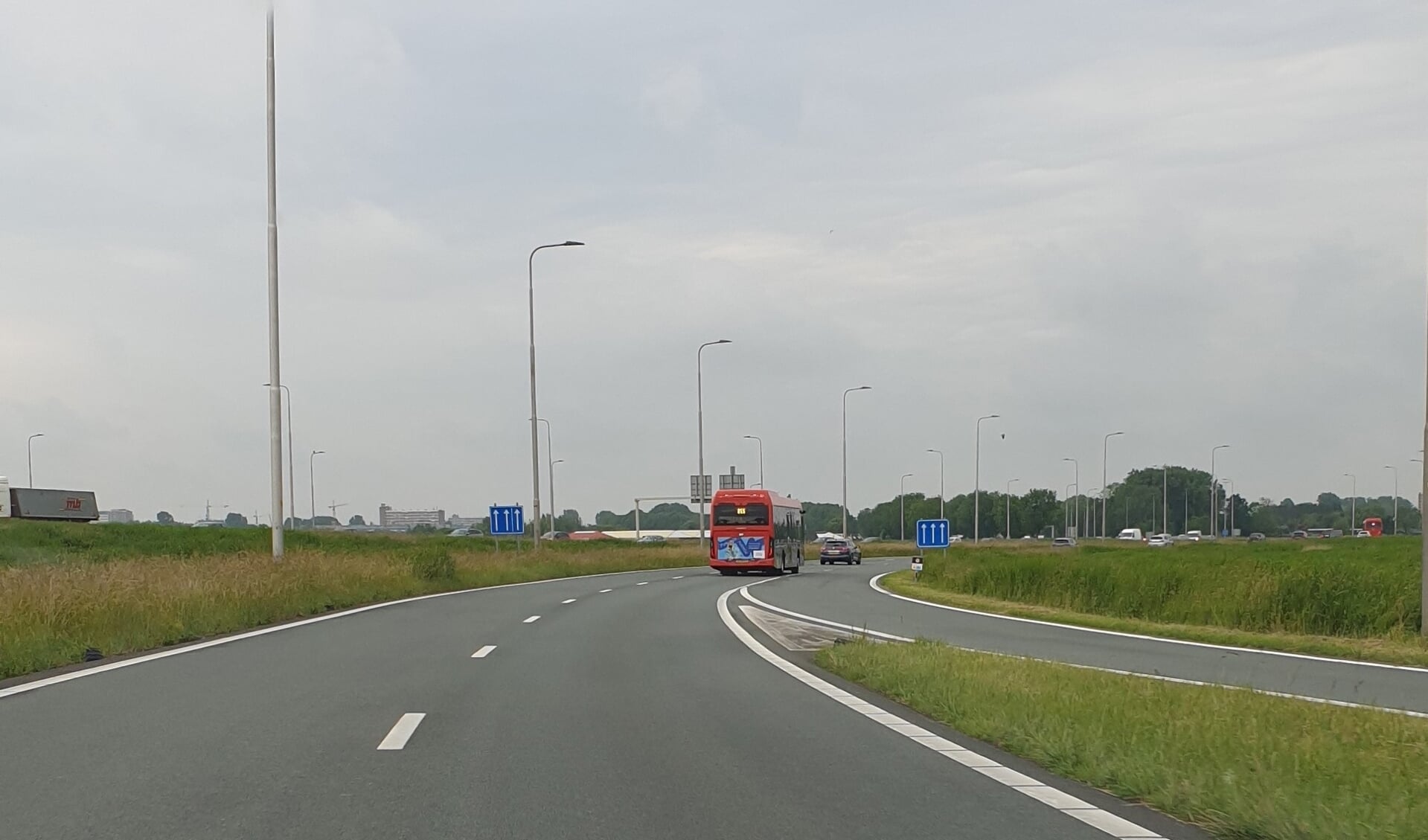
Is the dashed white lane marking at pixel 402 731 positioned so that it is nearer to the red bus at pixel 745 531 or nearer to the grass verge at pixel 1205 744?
the grass verge at pixel 1205 744

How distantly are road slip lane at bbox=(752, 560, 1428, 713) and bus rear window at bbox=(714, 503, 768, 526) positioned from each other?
24520 mm

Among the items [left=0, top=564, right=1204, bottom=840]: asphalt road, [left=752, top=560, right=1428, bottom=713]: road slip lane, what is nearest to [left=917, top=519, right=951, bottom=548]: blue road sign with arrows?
[left=752, top=560, right=1428, bottom=713]: road slip lane

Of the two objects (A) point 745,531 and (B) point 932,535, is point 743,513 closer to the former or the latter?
(A) point 745,531

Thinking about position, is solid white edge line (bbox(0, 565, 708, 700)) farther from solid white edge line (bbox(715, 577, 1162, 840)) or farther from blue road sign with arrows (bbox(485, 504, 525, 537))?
blue road sign with arrows (bbox(485, 504, 525, 537))

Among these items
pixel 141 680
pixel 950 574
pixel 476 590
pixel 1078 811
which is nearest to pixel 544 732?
pixel 1078 811

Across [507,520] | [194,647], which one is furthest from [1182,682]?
[507,520]

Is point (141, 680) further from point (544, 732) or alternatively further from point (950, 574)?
point (950, 574)

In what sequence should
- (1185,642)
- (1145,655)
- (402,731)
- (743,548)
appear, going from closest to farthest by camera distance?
(402,731) < (1145,655) < (1185,642) < (743,548)

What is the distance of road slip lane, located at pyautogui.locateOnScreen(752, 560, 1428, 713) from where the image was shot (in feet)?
51.4

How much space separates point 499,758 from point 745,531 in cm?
4989

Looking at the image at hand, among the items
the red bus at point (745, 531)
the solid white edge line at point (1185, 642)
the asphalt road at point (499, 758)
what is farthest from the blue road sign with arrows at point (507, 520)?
the asphalt road at point (499, 758)

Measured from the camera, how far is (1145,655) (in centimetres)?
2034

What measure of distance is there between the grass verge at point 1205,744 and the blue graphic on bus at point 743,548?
44454mm

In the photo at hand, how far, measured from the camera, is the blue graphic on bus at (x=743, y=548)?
59438mm
